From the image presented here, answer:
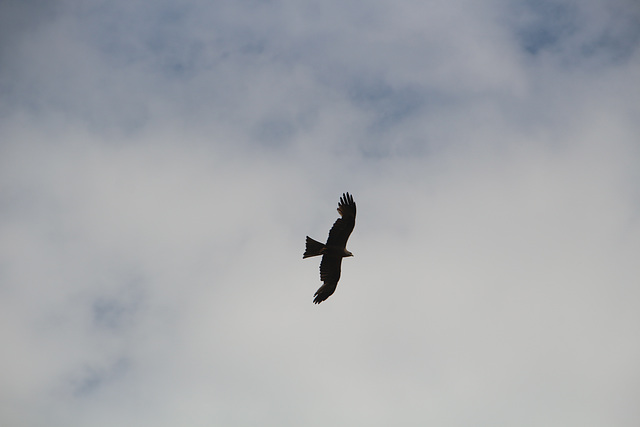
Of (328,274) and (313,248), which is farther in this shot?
(328,274)

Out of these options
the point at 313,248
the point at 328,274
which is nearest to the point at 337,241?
the point at 313,248

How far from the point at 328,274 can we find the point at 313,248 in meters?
2.30

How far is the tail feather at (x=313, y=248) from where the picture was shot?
82.1 ft

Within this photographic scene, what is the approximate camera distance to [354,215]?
2509 cm

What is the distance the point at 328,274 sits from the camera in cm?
2677

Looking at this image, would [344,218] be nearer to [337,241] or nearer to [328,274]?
[337,241]

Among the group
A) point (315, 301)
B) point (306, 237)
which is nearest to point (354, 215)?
point (306, 237)

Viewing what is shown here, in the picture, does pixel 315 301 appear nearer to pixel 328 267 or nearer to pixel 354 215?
pixel 328 267

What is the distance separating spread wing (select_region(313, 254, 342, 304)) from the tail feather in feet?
3.04

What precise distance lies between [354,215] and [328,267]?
3.21 m

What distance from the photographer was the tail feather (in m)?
25.0

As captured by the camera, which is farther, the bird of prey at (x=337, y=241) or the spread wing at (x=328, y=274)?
the spread wing at (x=328, y=274)

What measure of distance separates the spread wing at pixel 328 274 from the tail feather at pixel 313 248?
0.93 metres

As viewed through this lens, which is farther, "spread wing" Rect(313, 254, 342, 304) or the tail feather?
"spread wing" Rect(313, 254, 342, 304)
